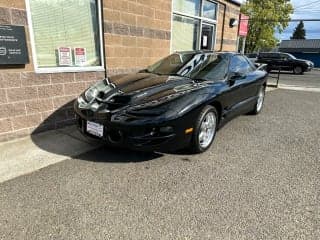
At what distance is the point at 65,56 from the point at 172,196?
10.3 ft

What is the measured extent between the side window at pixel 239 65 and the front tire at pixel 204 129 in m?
1.04

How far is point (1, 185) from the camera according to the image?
2582mm

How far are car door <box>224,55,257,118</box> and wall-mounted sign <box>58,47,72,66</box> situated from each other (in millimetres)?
2695

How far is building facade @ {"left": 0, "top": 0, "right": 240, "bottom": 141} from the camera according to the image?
3.64 metres

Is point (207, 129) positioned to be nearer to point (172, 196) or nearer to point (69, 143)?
point (172, 196)

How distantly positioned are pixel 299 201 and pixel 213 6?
703 centimetres

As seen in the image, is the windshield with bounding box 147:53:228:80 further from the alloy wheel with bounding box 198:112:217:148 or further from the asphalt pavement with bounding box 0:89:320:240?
the asphalt pavement with bounding box 0:89:320:240

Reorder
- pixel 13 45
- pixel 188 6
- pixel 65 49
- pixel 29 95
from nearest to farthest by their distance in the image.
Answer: pixel 13 45 < pixel 29 95 < pixel 65 49 < pixel 188 6

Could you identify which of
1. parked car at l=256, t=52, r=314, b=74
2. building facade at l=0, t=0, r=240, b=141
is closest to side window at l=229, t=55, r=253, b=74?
building facade at l=0, t=0, r=240, b=141

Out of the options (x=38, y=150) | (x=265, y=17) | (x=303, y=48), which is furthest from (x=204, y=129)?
(x=303, y=48)

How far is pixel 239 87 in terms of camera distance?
4.14 meters

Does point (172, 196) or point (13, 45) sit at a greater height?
point (13, 45)

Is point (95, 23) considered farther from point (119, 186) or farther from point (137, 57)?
point (119, 186)

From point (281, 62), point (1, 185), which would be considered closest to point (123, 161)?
point (1, 185)
